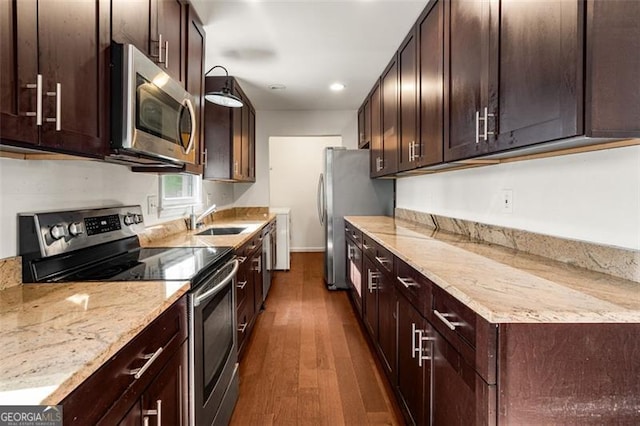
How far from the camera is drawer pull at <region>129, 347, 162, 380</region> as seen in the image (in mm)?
896

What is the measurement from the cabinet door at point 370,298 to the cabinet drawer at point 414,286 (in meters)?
0.58

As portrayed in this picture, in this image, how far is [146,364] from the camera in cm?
94

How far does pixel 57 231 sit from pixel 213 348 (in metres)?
0.80

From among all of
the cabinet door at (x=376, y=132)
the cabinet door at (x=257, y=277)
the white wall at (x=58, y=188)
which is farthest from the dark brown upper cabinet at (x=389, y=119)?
the white wall at (x=58, y=188)

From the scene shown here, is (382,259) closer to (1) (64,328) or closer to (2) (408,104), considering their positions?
(2) (408,104)

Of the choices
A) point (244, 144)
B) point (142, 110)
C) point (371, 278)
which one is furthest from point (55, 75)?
point (244, 144)

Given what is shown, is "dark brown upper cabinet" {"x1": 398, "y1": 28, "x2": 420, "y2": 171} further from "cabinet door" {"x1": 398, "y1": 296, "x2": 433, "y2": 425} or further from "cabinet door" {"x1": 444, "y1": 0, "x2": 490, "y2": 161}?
"cabinet door" {"x1": 398, "y1": 296, "x2": 433, "y2": 425}

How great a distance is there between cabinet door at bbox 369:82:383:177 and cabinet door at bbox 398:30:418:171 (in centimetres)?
77

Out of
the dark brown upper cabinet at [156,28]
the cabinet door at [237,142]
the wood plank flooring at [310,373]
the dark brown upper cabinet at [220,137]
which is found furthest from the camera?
the cabinet door at [237,142]

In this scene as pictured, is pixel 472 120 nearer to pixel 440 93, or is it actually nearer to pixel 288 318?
pixel 440 93

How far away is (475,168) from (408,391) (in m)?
1.36

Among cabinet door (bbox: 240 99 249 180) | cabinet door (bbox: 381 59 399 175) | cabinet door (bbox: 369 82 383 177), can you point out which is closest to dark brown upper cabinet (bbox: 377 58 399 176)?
cabinet door (bbox: 381 59 399 175)

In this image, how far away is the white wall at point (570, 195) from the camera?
1.19 metres

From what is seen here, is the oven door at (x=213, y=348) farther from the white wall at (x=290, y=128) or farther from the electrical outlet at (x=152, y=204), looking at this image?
the white wall at (x=290, y=128)
